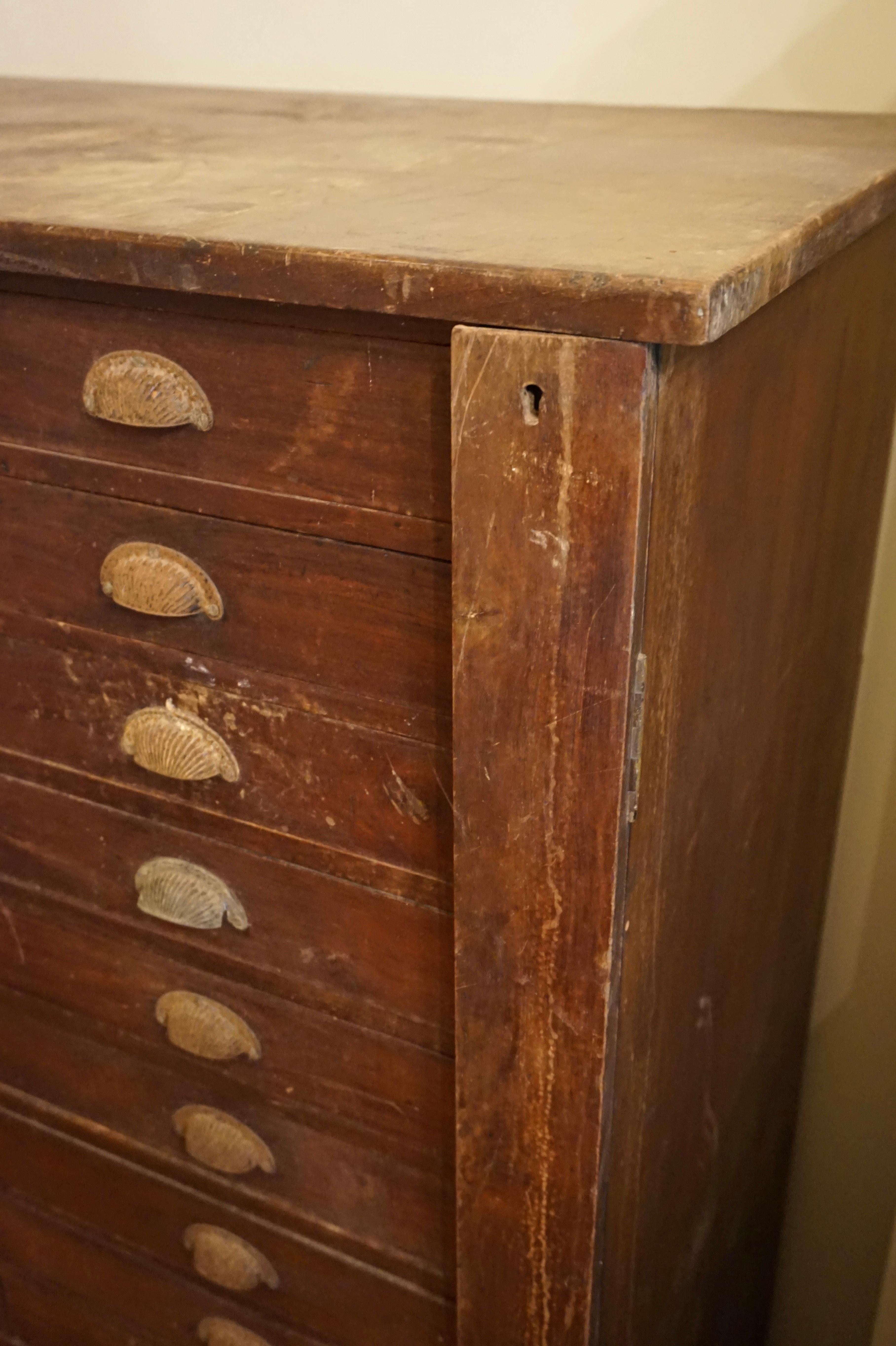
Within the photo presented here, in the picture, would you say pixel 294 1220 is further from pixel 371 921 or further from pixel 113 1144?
pixel 371 921

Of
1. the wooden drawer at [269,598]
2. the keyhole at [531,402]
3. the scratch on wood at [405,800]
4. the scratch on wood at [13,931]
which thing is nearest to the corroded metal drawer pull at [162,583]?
the wooden drawer at [269,598]

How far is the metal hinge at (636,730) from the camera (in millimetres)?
629

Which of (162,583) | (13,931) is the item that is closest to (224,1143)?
(13,931)

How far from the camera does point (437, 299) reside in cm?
57

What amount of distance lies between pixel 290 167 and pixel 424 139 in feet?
0.54

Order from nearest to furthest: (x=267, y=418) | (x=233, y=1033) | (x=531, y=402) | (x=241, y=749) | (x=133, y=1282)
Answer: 1. (x=531, y=402)
2. (x=267, y=418)
3. (x=241, y=749)
4. (x=233, y=1033)
5. (x=133, y=1282)

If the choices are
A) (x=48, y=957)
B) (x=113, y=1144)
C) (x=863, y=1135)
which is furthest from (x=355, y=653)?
(x=863, y=1135)

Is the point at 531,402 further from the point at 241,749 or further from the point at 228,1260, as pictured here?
the point at 228,1260

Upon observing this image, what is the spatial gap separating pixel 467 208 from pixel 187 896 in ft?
1.62

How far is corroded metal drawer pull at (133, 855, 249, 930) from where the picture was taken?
87 centimetres

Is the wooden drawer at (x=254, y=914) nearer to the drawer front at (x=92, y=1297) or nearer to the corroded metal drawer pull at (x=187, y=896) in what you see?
the corroded metal drawer pull at (x=187, y=896)

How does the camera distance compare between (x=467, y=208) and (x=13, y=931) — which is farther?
(x=13, y=931)

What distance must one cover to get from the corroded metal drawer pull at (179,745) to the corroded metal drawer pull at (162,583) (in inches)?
3.0

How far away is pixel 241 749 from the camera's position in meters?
0.80
